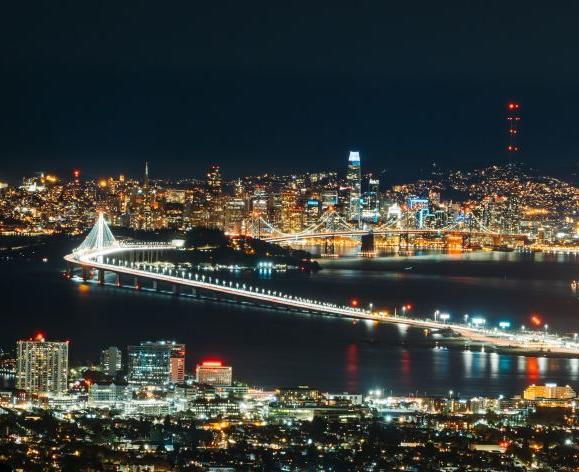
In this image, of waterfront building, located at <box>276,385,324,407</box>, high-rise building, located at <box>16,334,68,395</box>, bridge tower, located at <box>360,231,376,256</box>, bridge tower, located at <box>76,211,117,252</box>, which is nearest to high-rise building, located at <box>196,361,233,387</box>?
waterfront building, located at <box>276,385,324,407</box>

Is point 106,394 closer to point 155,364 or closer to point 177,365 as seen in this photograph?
point 155,364

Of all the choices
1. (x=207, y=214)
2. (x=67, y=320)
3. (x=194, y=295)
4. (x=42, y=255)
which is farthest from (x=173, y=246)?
(x=67, y=320)

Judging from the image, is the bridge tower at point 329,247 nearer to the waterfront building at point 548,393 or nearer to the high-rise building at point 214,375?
the high-rise building at point 214,375

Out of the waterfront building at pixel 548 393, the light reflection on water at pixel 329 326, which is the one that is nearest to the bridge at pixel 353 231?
the light reflection on water at pixel 329 326

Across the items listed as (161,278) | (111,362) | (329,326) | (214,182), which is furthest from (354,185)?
(111,362)

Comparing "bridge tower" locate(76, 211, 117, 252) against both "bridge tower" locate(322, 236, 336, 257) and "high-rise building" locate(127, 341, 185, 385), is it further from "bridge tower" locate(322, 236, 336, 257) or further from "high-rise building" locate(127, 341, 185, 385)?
"high-rise building" locate(127, 341, 185, 385)
